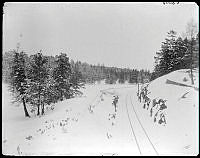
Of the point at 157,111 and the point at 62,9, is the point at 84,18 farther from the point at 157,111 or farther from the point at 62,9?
the point at 157,111

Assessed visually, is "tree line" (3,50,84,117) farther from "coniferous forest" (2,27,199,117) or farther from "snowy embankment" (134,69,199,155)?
"snowy embankment" (134,69,199,155)

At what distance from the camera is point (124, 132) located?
10742 mm

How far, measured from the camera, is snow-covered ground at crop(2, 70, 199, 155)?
32.1 feet

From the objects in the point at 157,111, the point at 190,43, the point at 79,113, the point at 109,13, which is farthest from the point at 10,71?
the point at 190,43

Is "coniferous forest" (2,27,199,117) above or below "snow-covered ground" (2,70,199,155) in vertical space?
above

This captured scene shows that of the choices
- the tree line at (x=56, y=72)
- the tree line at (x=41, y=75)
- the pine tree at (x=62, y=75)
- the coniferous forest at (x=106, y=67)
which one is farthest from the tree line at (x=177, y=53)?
the pine tree at (x=62, y=75)

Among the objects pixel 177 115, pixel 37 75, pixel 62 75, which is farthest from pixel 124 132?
pixel 37 75

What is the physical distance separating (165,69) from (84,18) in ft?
14.2

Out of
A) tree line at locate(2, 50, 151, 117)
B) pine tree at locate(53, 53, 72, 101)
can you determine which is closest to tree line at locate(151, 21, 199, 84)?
tree line at locate(2, 50, 151, 117)

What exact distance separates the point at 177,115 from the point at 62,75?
769 cm

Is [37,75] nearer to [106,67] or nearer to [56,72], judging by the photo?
[56,72]

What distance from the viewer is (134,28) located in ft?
36.7

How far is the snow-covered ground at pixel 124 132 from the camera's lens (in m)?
9.79

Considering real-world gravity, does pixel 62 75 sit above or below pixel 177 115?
above
